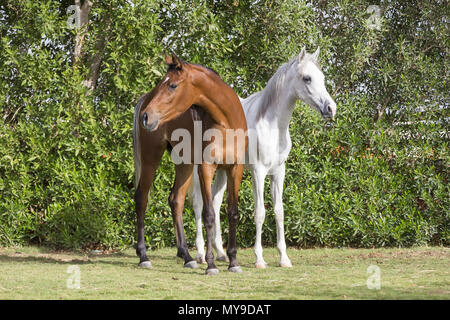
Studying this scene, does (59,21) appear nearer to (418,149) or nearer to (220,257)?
(220,257)

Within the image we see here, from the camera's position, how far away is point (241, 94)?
8.89 meters

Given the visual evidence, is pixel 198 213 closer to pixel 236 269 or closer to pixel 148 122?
pixel 236 269

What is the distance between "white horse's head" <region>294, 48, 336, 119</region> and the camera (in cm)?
633

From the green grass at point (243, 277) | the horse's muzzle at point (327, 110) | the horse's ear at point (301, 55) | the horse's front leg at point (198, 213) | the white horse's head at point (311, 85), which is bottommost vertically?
the green grass at point (243, 277)

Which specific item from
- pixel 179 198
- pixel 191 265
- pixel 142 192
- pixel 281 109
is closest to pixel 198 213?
pixel 179 198

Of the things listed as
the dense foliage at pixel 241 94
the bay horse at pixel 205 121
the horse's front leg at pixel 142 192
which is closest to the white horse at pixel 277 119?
the bay horse at pixel 205 121

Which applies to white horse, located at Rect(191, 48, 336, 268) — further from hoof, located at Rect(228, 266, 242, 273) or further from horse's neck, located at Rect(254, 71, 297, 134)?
hoof, located at Rect(228, 266, 242, 273)

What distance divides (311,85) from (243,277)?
214cm

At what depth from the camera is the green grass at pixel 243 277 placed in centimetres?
466

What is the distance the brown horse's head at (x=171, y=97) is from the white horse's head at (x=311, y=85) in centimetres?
130

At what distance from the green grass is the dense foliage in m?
0.62

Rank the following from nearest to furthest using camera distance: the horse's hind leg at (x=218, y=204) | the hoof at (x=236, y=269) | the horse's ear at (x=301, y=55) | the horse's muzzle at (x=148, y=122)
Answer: the horse's muzzle at (x=148, y=122)
the hoof at (x=236, y=269)
the horse's ear at (x=301, y=55)
the horse's hind leg at (x=218, y=204)

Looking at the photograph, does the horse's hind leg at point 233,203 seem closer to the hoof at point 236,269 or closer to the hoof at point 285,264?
the hoof at point 236,269
